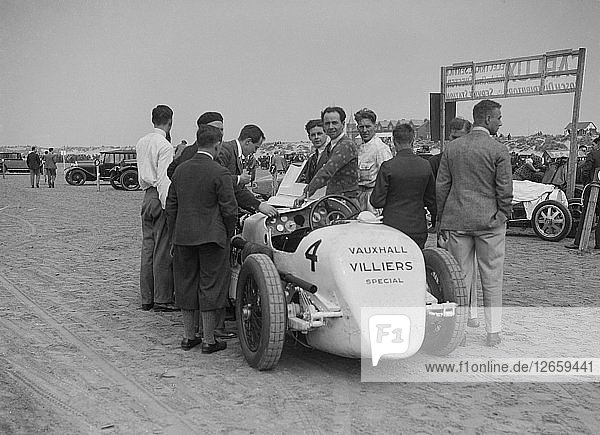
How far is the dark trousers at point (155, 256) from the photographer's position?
773cm

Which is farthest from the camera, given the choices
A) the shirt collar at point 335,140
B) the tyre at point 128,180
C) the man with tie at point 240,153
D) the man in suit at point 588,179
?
the tyre at point 128,180

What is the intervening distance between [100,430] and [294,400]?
1.25 meters

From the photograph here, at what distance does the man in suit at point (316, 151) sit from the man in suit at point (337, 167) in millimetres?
91

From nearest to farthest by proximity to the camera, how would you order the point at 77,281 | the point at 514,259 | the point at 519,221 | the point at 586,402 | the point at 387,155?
the point at 586,402 < the point at 387,155 < the point at 77,281 < the point at 514,259 < the point at 519,221

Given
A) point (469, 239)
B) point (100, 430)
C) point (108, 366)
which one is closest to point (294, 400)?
point (100, 430)

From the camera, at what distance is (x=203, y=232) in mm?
5906

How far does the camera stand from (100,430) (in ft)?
14.4

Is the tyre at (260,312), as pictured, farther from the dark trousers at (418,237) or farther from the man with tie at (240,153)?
the dark trousers at (418,237)

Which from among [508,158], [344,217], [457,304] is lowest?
[457,304]

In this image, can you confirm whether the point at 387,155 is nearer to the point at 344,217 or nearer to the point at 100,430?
the point at 344,217

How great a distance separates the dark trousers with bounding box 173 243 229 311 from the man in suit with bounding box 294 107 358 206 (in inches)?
39.5

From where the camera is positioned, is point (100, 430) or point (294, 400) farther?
point (294, 400)

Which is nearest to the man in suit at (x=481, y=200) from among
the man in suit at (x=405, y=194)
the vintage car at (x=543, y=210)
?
the man in suit at (x=405, y=194)

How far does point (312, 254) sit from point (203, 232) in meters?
0.97
